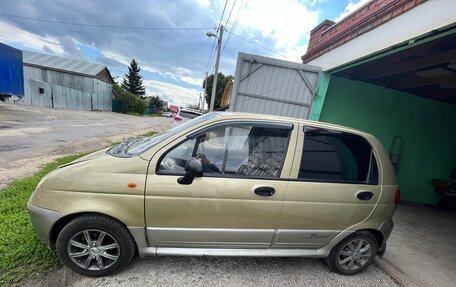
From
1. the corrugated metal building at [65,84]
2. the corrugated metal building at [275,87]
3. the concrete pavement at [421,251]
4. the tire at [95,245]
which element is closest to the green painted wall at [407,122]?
the corrugated metal building at [275,87]

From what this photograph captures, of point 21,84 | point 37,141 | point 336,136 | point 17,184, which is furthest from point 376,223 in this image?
point 21,84

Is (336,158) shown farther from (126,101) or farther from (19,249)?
(126,101)

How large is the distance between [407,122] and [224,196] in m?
6.80

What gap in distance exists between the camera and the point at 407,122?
6566 millimetres

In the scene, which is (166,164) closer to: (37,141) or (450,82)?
(450,82)

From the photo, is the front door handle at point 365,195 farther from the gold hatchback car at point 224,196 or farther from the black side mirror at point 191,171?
the black side mirror at point 191,171

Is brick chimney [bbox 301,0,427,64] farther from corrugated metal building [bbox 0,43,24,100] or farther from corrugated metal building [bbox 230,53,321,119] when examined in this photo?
corrugated metal building [bbox 0,43,24,100]

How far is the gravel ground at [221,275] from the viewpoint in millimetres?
2213

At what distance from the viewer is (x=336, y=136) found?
2.62 metres

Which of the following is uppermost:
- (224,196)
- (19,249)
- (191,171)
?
(191,171)

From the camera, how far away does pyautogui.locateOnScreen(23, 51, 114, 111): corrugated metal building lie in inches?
871

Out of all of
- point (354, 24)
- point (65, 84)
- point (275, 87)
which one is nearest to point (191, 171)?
point (275, 87)

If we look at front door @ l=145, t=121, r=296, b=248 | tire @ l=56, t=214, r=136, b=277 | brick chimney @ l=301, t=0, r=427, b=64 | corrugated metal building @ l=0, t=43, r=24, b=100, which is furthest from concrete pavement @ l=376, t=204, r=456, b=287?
corrugated metal building @ l=0, t=43, r=24, b=100

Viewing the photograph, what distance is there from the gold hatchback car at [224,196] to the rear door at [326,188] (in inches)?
0.5
